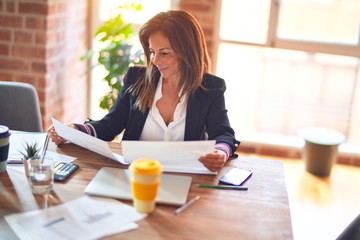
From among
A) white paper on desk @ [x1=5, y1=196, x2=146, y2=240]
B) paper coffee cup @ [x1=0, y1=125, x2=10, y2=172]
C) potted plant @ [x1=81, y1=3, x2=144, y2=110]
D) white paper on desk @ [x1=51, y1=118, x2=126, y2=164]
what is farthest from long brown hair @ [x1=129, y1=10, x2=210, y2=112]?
potted plant @ [x1=81, y1=3, x2=144, y2=110]

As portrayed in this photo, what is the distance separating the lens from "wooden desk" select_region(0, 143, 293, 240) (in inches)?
49.7

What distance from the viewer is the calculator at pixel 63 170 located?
59.8 inches

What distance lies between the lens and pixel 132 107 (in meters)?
2.00

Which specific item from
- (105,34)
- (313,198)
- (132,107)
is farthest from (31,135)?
(313,198)

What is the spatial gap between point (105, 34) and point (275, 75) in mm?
1282

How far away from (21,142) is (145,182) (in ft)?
2.27

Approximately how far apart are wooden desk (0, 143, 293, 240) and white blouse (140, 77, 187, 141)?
13.1 inches

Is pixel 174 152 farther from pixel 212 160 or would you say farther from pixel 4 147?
pixel 4 147

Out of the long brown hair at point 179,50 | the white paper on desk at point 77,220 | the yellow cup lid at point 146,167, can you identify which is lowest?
the white paper on desk at point 77,220

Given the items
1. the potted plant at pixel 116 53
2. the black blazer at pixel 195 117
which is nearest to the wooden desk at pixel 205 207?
the black blazer at pixel 195 117

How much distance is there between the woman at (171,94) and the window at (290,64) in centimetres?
150

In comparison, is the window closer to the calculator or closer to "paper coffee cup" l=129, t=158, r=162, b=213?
the calculator

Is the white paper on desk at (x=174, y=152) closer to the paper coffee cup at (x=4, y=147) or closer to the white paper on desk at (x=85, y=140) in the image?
the white paper on desk at (x=85, y=140)

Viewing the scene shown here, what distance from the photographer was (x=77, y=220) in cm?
128
